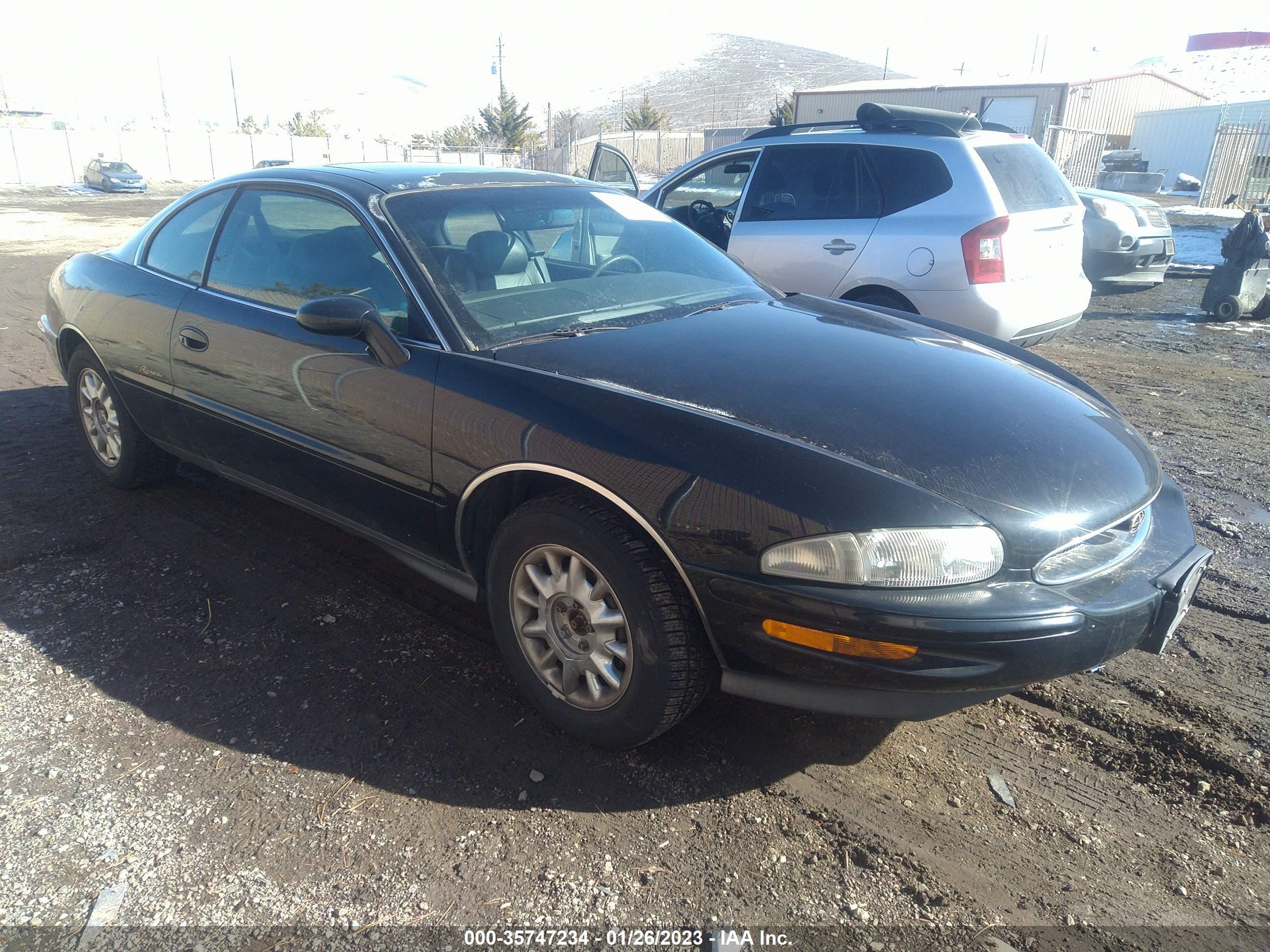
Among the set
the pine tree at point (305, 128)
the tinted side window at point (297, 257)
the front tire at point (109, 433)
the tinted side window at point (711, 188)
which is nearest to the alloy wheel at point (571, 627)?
the tinted side window at point (297, 257)

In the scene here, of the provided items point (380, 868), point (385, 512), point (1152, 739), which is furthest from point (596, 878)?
point (1152, 739)

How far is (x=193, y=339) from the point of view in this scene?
12.3 feet

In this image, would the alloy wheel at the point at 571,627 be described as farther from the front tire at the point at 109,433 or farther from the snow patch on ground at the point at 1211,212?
the snow patch on ground at the point at 1211,212

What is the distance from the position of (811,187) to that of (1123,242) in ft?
18.8

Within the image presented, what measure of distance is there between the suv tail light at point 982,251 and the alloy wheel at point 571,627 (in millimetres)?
3949

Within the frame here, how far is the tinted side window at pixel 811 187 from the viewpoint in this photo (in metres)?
6.01

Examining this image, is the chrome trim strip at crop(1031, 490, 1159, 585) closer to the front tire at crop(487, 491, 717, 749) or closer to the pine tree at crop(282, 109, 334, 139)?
the front tire at crop(487, 491, 717, 749)

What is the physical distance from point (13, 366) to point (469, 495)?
6.10m

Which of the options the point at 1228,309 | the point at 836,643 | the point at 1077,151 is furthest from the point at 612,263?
the point at 1077,151

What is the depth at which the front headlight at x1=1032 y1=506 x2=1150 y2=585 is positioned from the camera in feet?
7.51

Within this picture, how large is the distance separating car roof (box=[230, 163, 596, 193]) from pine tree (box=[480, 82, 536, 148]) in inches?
2134

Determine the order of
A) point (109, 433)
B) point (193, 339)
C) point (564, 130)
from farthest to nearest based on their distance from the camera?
A: point (564, 130)
point (109, 433)
point (193, 339)

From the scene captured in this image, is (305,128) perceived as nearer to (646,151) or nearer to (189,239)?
(646,151)

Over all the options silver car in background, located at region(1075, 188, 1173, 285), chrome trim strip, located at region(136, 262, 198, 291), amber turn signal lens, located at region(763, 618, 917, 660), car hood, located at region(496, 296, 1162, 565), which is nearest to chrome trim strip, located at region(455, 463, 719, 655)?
amber turn signal lens, located at region(763, 618, 917, 660)
